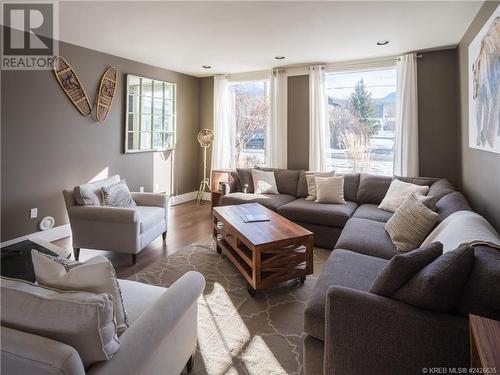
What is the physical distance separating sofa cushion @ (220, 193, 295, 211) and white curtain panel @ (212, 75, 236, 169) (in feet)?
4.98

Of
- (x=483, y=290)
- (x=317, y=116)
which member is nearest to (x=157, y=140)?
(x=317, y=116)

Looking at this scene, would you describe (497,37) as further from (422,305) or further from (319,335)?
A: (319,335)

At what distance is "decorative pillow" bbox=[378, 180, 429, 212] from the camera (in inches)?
136

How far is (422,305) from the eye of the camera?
1.24m

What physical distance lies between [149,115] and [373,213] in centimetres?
397

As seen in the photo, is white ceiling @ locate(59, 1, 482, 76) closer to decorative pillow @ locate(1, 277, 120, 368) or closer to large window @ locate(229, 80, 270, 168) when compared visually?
large window @ locate(229, 80, 270, 168)

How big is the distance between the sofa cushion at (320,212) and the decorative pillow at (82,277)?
2833 mm

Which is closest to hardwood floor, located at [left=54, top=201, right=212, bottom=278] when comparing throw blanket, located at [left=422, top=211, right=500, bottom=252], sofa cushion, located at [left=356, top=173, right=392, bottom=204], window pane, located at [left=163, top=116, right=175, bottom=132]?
window pane, located at [left=163, top=116, right=175, bottom=132]

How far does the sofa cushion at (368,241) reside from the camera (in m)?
2.38

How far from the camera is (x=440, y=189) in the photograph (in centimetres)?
325

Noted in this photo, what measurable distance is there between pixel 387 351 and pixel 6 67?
174 inches

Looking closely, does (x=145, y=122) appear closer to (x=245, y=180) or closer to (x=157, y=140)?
(x=157, y=140)

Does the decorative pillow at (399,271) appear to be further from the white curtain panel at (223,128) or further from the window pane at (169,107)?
the window pane at (169,107)

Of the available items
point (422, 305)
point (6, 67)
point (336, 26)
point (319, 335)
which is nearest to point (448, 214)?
point (422, 305)
